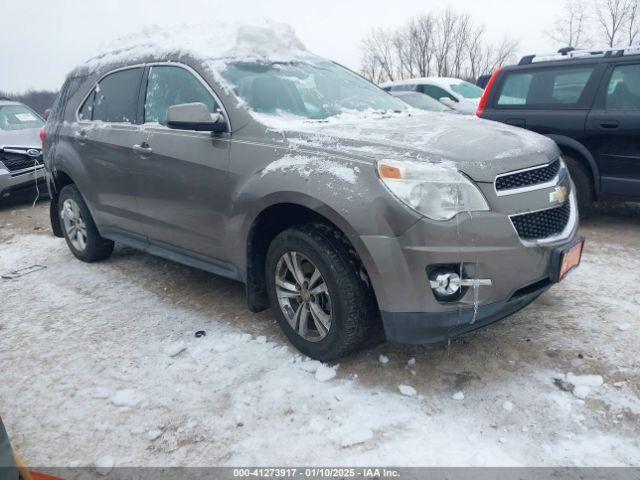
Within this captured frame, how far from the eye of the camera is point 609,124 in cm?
502

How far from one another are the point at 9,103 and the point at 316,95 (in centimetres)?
805

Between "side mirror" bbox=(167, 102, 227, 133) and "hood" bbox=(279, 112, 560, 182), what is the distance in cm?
49

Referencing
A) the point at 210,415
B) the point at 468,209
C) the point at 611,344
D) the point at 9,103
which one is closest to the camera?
the point at 468,209

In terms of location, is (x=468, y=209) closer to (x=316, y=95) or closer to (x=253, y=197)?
(x=253, y=197)

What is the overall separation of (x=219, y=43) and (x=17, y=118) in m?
7.02

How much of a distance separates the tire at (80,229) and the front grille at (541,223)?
375cm

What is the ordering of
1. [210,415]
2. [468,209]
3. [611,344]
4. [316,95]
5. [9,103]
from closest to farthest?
[468,209] < [210,415] < [611,344] < [316,95] < [9,103]

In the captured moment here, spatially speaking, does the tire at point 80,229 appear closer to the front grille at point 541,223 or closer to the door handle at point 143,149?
the door handle at point 143,149

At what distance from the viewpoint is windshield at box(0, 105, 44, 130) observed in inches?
346

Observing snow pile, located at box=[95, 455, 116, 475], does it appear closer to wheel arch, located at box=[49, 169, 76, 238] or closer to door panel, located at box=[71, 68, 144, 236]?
door panel, located at box=[71, 68, 144, 236]

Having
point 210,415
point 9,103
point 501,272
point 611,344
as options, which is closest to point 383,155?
point 501,272

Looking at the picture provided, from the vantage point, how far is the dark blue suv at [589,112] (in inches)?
195

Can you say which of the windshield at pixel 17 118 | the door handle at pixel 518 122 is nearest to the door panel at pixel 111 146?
the door handle at pixel 518 122

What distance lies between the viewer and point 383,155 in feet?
8.39
